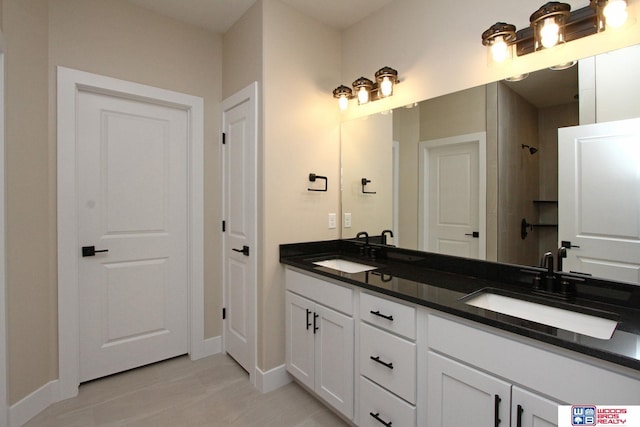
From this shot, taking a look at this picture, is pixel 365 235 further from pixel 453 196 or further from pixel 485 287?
pixel 485 287

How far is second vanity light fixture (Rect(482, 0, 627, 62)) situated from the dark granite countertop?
1089 mm

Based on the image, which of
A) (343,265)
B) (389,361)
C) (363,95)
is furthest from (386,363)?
(363,95)

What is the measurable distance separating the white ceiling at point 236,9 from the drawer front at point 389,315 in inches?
79.6

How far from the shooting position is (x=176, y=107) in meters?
2.53

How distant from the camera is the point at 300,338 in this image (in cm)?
208

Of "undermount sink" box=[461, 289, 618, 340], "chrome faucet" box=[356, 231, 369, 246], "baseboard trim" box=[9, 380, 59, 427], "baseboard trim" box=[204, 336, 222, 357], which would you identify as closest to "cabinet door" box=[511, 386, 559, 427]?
"undermount sink" box=[461, 289, 618, 340]

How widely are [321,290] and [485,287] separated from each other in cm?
89

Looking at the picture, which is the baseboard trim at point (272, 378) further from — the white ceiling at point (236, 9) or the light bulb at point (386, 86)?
the white ceiling at point (236, 9)

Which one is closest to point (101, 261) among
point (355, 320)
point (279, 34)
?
point (355, 320)

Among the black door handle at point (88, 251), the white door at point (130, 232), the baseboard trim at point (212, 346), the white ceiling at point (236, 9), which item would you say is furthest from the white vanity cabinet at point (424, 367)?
the white ceiling at point (236, 9)

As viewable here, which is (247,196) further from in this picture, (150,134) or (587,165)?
(587,165)

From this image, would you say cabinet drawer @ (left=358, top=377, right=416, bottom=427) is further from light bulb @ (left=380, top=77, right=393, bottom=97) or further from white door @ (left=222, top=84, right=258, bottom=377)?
light bulb @ (left=380, top=77, right=393, bottom=97)

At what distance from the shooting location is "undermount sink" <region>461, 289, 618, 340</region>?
3.89 feet

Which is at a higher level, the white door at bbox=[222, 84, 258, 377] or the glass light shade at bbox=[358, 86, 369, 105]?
the glass light shade at bbox=[358, 86, 369, 105]
